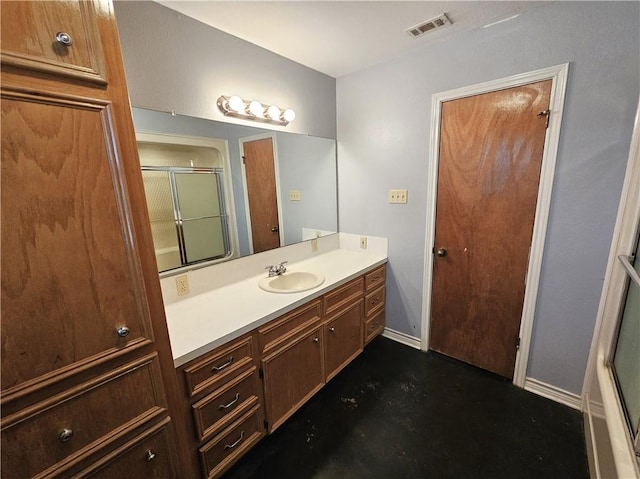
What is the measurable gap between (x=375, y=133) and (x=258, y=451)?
228 centimetres

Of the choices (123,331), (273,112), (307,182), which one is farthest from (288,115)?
(123,331)

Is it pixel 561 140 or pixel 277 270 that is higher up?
pixel 561 140

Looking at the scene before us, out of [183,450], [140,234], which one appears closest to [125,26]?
[140,234]

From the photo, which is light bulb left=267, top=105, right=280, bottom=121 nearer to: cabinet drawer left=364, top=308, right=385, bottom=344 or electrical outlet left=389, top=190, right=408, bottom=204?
electrical outlet left=389, top=190, right=408, bottom=204

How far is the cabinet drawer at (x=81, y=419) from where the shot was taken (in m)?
0.69

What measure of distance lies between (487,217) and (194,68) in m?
2.02

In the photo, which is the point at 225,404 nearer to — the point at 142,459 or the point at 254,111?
the point at 142,459

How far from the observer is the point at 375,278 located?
2.19 meters

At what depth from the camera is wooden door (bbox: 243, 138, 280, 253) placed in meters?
1.89

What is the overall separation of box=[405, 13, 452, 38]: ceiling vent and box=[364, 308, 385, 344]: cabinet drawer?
6.60 ft

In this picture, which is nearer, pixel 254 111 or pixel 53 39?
pixel 53 39

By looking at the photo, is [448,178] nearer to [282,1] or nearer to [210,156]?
[282,1]

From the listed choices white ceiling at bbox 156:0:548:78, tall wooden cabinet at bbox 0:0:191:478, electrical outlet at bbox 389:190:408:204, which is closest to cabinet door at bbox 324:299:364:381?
electrical outlet at bbox 389:190:408:204

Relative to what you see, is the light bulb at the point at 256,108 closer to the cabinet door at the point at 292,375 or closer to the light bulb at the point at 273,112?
the light bulb at the point at 273,112
